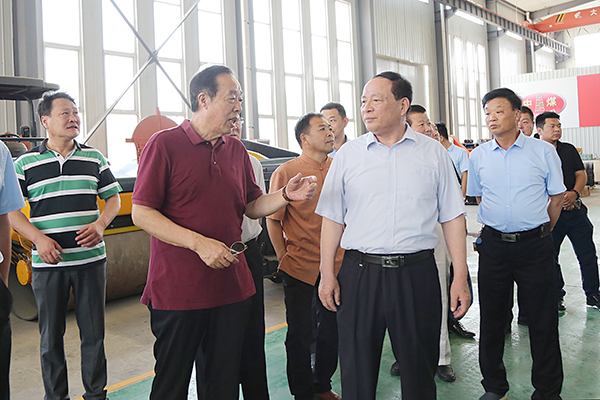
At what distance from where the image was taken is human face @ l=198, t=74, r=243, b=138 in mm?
1952

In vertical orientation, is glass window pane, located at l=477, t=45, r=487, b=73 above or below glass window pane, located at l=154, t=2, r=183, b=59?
above

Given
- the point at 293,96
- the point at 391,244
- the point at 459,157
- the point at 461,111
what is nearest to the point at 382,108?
the point at 391,244

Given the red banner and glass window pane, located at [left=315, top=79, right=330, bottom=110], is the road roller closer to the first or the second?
glass window pane, located at [left=315, top=79, right=330, bottom=110]

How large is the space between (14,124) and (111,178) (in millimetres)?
6889

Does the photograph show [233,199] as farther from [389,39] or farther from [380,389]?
[389,39]

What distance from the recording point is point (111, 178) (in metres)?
3.06

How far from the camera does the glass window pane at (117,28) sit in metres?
10.2

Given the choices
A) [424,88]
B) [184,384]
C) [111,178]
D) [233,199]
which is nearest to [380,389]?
[184,384]

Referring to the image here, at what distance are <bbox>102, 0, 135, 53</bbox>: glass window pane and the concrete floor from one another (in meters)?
7.12

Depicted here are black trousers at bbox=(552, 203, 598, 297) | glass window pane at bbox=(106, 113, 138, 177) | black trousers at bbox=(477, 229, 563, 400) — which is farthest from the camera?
glass window pane at bbox=(106, 113, 138, 177)

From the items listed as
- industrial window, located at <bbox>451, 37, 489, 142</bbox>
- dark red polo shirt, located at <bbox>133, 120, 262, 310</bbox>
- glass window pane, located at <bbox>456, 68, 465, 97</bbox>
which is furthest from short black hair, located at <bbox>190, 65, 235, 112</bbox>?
glass window pane, located at <bbox>456, 68, 465, 97</bbox>

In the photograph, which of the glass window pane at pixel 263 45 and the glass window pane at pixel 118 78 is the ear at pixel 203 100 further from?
the glass window pane at pixel 263 45

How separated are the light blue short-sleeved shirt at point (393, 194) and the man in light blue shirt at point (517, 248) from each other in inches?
30.0

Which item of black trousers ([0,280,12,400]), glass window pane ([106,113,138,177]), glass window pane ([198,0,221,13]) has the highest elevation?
glass window pane ([198,0,221,13])
